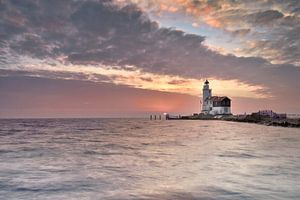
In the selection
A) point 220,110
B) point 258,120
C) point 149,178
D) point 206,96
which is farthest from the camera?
point 206,96

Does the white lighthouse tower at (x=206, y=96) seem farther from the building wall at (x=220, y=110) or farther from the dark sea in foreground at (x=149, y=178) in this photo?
the dark sea in foreground at (x=149, y=178)

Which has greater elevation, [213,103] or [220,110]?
[213,103]

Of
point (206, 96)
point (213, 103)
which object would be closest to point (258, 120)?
point (213, 103)

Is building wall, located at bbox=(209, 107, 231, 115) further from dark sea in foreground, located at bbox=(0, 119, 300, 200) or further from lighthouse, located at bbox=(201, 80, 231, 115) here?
dark sea in foreground, located at bbox=(0, 119, 300, 200)

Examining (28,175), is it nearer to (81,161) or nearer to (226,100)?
(81,161)

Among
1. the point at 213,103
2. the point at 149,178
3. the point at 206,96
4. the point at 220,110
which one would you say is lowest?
the point at 149,178

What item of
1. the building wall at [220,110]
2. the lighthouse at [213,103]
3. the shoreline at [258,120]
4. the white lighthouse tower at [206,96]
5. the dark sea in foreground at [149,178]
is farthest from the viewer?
the white lighthouse tower at [206,96]

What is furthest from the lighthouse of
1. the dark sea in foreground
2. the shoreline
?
the dark sea in foreground

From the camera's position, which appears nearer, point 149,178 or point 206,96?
point 149,178

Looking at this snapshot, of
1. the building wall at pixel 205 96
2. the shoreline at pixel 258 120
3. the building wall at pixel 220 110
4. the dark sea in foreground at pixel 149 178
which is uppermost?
the building wall at pixel 205 96

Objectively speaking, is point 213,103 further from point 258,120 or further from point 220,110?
point 258,120

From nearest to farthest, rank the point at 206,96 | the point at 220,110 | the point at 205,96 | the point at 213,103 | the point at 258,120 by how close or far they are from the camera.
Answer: the point at 258,120 → the point at 220,110 → the point at 213,103 → the point at 206,96 → the point at 205,96

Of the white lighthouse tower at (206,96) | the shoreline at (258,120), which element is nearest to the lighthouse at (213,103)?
the white lighthouse tower at (206,96)

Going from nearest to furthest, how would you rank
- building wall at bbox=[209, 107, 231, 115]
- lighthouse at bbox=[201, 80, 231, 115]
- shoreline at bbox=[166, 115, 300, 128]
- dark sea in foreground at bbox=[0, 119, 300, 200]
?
dark sea in foreground at bbox=[0, 119, 300, 200]
shoreline at bbox=[166, 115, 300, 128]
lighthouse at bbox=[201, 80, 231, 115]
building wall at bbox=[209, 107, 231, 115]
